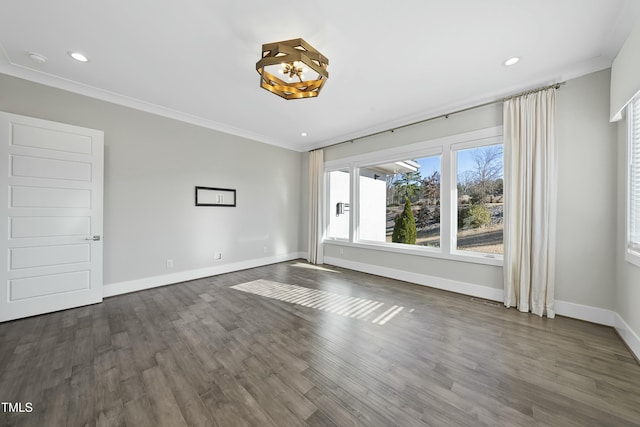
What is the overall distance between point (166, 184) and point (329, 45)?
330 centimetres

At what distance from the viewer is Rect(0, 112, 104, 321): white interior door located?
2666 mm

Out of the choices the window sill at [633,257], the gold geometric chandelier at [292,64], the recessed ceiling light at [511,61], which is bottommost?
the window sill at [633,257]

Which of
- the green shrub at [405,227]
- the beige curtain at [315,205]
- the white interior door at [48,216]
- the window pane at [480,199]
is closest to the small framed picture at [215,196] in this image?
the white interior door at [48,216]

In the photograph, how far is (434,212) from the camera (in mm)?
4031

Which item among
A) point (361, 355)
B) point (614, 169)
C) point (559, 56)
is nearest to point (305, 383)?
point (361, 355)

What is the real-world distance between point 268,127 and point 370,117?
1973mm

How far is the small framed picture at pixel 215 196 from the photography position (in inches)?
170

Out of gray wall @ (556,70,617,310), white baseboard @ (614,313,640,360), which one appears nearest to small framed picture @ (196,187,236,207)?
gray wall @ (556,70,617,310)

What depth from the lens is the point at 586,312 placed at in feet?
8.73

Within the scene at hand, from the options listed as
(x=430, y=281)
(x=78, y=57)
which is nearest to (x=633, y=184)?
(x=430, y=281)

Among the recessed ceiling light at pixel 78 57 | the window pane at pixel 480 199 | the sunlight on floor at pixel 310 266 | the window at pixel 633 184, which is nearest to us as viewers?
the window at pixel 633 184

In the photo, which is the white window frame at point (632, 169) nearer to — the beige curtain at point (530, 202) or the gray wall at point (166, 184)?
the beige curtain at point (530, 202)

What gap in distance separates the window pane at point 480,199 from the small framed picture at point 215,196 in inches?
161

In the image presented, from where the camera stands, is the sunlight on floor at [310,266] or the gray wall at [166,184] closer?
the gray wall at [166,184]
